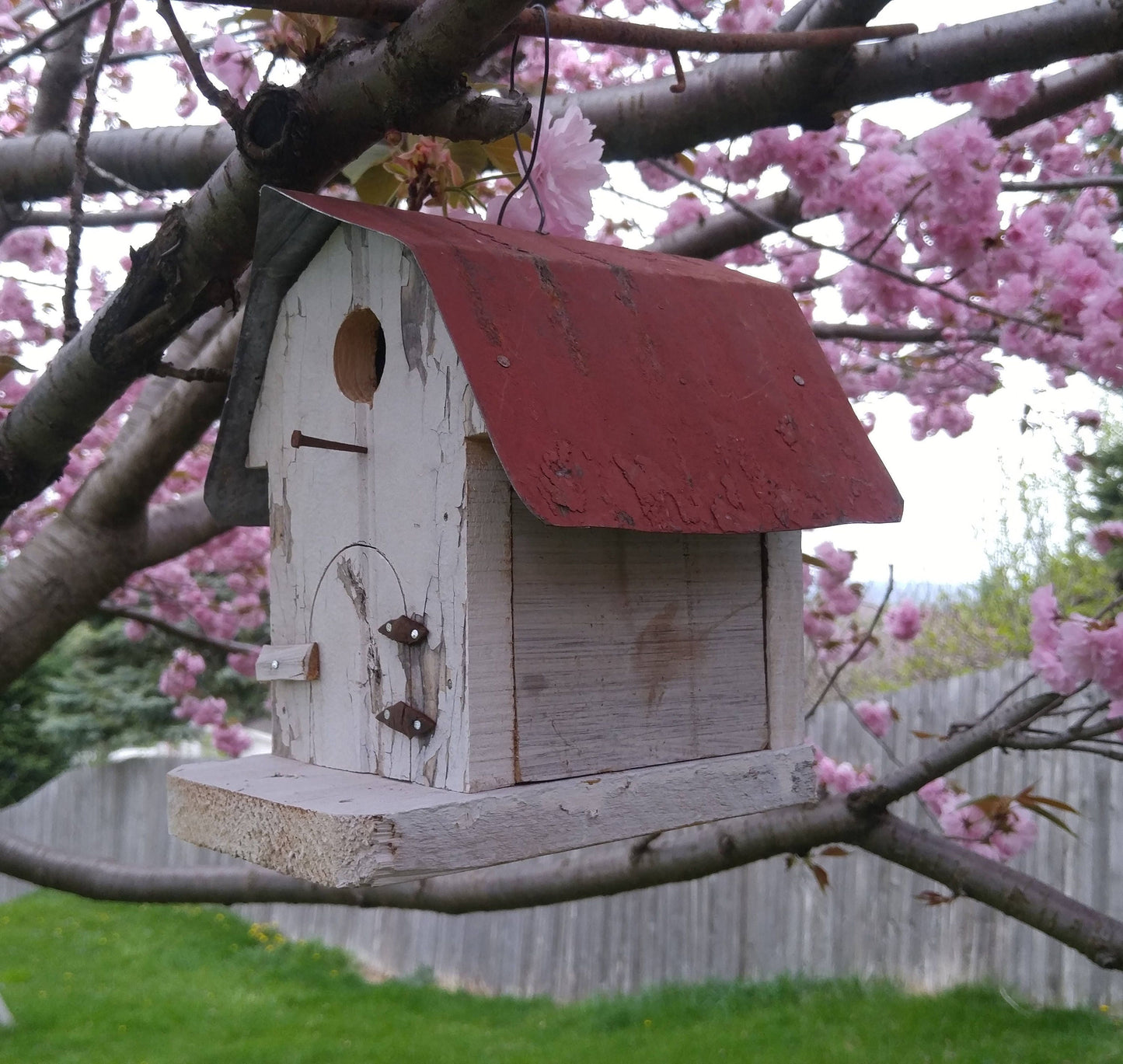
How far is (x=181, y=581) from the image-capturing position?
5984mm

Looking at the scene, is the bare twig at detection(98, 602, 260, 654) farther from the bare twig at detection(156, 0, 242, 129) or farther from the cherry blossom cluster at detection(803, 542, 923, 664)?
the bare twig at detection(156, 0, 242, 129)

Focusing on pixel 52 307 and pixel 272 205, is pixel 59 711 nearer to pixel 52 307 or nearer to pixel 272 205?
pixel 52 307

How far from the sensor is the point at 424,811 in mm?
1104

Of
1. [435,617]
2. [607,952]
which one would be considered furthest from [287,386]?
[607,952]

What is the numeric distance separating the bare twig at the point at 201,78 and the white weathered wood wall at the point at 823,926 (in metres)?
4.71

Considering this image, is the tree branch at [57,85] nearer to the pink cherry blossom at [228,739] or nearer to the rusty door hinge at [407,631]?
the rusty door hinge at [407,631]

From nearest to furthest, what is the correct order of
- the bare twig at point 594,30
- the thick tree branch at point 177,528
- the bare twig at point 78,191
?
the bare twig at point 594,30
the bare twig at point 78,191
the thick tree branch at point 177,528

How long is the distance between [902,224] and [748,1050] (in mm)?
3434

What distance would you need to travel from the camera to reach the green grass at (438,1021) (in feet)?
14.7

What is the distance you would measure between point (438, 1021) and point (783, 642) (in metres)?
5.04

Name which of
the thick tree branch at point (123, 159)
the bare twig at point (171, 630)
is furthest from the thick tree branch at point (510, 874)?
the thick tree branch at point (123, 159)

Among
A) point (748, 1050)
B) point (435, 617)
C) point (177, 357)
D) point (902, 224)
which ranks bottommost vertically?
point (748, 1050)

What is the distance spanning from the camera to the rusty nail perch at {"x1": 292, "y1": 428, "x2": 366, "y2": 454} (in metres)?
1.33

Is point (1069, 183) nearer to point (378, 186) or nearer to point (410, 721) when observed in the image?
point (378, 186)
